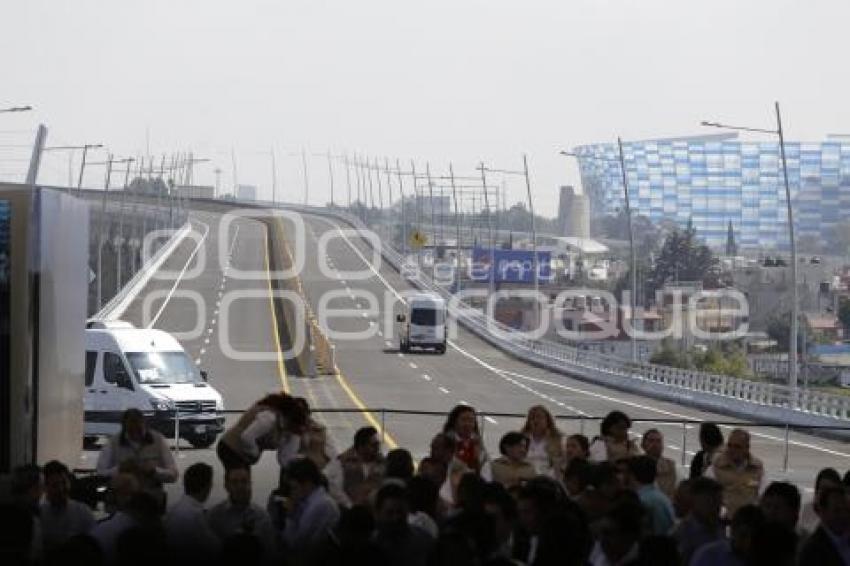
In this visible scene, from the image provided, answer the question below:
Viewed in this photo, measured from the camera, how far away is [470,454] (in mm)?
16406

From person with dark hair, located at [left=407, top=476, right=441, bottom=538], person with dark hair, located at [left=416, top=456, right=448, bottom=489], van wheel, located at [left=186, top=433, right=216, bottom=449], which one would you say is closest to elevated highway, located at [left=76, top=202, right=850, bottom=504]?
van wheel, located at [left=186, top=433, right=216, bottom=449]

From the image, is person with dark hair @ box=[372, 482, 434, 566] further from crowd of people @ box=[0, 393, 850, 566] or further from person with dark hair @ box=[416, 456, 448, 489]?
person with dark hair @ box=[416, 456, 448, 489]

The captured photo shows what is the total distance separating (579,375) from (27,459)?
6869 cm

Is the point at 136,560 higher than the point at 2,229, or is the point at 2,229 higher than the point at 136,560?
the point at 2,229

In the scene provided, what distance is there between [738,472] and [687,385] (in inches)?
2298

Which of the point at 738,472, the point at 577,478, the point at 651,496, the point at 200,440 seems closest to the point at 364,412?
the point at 200,440

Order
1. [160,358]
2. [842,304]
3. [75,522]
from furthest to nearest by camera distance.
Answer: [842,304]
[160,358]
[75,522]

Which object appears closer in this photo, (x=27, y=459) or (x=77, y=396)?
(x=27, y=459)

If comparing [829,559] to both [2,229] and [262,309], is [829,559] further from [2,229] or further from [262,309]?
[262,309]

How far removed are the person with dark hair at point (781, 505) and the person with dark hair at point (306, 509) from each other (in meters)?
2.45

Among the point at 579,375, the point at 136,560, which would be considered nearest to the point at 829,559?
the point at 136,560

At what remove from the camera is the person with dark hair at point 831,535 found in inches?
446

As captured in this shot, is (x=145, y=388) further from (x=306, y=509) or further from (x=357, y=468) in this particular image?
(x=306, y=509)

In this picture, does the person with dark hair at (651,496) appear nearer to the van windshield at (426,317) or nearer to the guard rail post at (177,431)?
the guard rail post at (177,431)
